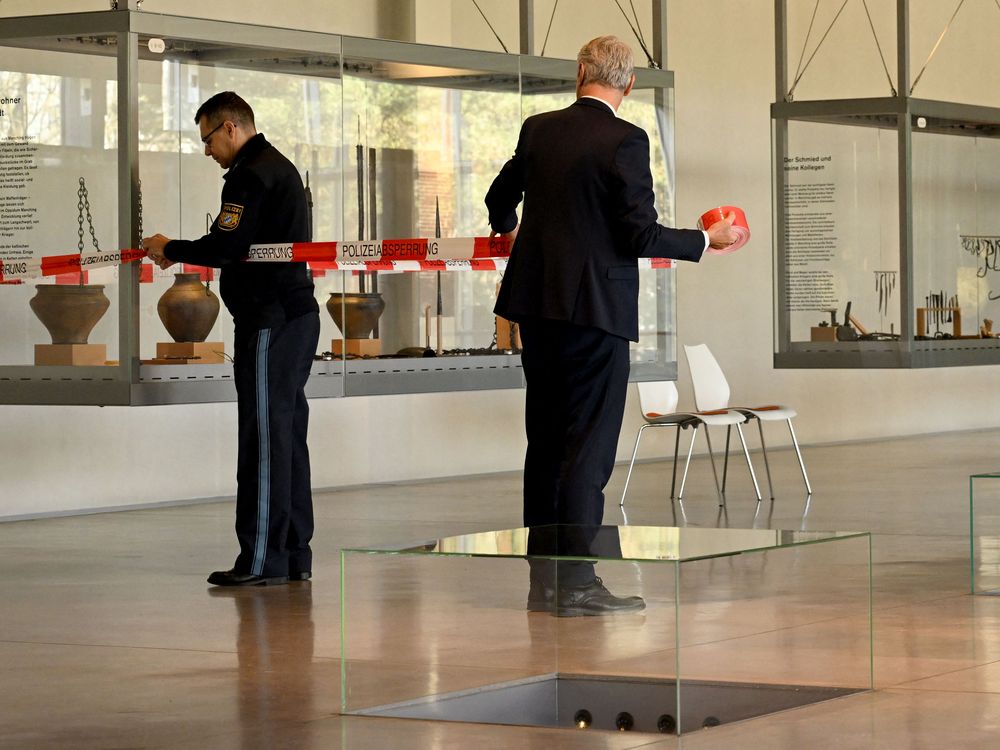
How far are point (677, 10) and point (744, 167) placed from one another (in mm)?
1344

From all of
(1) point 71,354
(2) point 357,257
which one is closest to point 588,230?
(2) point 357,257

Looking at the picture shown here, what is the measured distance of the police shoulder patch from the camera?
239 inches

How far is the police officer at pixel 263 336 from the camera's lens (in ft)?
19.6

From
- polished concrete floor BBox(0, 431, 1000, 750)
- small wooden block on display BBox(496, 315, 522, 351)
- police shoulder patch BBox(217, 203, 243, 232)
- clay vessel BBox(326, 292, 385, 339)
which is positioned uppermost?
police shoulder patch BBox(217, 203, 243, 232)

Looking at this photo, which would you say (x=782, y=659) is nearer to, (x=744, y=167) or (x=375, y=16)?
(x=375, y=16)

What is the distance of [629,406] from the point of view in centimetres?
1253

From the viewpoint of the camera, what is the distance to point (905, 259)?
11258 mm

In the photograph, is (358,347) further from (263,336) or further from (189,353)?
(263,336)

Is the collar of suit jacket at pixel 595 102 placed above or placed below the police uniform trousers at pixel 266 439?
above

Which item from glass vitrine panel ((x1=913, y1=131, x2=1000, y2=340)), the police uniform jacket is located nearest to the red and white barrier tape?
the police uniform jacket

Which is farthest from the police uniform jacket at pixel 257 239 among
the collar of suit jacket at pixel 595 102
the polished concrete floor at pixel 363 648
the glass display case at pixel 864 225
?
the glass display case at pixel 864 225

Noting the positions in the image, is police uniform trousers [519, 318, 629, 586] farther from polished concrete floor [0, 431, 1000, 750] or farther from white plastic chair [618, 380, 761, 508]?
white plastic chair [618, 380, 761, 508]

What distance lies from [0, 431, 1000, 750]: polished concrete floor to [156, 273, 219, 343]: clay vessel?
841 millimetres

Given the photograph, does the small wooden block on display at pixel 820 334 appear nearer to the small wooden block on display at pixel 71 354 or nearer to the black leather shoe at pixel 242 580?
the small wooden block on display at pixel 71 354
